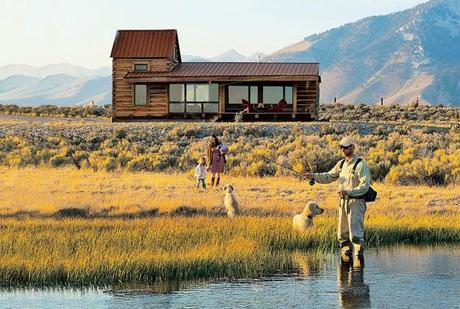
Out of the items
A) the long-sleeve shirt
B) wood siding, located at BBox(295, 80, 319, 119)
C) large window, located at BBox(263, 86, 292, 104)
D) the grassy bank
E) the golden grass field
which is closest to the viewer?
Answer: the grassy bank

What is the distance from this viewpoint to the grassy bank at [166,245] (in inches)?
480

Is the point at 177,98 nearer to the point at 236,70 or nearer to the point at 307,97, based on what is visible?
the point at 236,70

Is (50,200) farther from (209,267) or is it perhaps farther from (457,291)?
(457,291)

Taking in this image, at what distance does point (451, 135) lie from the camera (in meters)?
41.9

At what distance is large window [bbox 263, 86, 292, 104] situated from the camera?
4850cm

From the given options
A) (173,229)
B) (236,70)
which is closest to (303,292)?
(173,229)

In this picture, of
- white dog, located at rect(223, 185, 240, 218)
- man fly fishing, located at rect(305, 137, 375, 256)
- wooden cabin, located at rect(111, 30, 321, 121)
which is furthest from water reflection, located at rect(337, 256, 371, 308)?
wooden cabin, located at rect(111, 30, 321, 121)

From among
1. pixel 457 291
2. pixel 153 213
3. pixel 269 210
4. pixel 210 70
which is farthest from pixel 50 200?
pixel 210 70

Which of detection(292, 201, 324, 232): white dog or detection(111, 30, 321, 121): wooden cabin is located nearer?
detection(292, 201, 324, 232): white dog

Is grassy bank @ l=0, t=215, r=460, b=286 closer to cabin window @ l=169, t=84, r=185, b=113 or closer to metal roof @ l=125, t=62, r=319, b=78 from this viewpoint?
metal roof @ l=125, t=62, r=319, b=78

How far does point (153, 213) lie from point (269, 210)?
8.45 feet

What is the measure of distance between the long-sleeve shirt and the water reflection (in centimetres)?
108

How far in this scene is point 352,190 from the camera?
13188 millimetres

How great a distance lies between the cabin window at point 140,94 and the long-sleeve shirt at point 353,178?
1428 inches
